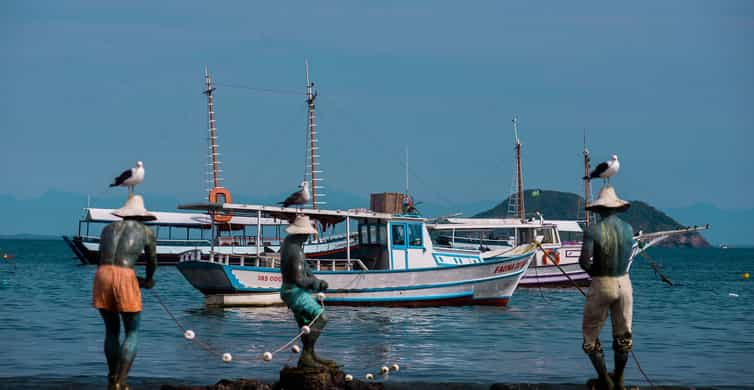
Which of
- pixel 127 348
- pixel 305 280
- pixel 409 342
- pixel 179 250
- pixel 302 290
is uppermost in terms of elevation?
pixel 305 280

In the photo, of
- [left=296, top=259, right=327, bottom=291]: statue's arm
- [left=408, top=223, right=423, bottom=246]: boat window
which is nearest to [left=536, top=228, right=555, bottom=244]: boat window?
[left=408, top=223, right=423, bottom=246]: boat window

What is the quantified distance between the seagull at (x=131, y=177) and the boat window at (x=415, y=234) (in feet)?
60.0

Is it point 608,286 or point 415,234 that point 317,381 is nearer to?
point 608,286

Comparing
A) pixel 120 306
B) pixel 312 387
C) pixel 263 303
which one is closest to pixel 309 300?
pixel 312 387

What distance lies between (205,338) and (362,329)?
12.1ft

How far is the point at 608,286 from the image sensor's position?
31.1 feet

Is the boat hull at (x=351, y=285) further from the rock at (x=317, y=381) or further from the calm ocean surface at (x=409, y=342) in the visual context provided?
the rock at (x=317, y=381)

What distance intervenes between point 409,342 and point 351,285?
25.2 ft

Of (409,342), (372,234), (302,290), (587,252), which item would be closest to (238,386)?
(302,290)

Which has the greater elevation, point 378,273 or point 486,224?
point 486,224

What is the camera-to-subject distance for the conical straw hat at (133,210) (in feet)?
31.3

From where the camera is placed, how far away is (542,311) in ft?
99.2

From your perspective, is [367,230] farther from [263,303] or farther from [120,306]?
[120,306]

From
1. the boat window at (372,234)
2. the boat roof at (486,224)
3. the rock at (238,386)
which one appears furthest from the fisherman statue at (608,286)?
the boat roof at (486,224)
